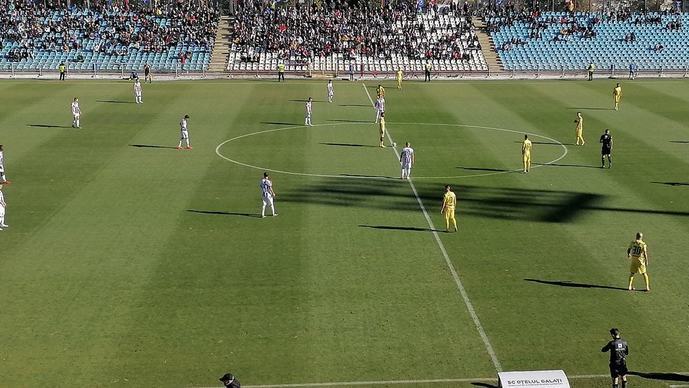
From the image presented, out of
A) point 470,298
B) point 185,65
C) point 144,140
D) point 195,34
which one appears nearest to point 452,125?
point 144,140

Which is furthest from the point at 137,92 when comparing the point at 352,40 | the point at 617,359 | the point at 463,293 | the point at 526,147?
the point at 617,359

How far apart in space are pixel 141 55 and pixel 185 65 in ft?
18.2

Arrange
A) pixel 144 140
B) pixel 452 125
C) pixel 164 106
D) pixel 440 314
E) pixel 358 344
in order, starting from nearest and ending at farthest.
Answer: pixel 358 344, pixel 440 314, pixel 144 140, pixel 452 125, pixel 164 106

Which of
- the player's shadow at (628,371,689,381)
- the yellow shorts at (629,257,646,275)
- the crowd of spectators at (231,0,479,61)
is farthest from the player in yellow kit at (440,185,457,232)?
the crowd of spectators at (231,0,479,61)

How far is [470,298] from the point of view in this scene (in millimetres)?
24938

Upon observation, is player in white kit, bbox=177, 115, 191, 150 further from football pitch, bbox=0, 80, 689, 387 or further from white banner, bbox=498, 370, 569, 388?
white banner, bbox=498, 370, 569, 388

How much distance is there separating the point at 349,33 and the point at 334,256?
7091cm

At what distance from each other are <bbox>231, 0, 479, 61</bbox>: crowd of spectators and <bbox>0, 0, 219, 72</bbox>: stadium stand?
4.61 m

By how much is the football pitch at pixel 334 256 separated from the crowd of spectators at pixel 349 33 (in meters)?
39.2

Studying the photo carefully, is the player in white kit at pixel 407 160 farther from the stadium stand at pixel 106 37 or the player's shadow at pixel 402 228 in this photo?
the stadium stand at pixel 106 37

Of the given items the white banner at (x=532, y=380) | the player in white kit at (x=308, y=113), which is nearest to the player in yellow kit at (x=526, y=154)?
the player in white kit at (x=308, y=113)

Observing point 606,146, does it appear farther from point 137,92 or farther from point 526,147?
point 137,92

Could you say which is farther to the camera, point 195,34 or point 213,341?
point 195,34

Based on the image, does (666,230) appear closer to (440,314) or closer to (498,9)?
(440,314)
